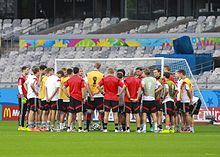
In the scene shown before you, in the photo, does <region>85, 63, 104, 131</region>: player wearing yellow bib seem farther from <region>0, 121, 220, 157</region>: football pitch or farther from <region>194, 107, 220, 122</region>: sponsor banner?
<region>194, 107, 220, 122</region>: sponsor banner

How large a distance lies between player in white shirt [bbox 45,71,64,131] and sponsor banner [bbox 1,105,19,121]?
1028 cm

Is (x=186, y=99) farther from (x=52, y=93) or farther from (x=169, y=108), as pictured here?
(x=52, y=93)

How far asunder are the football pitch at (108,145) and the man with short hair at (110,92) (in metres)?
2.00

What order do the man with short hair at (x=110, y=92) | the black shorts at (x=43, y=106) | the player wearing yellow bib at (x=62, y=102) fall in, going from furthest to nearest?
the black shorts at (x=43, y=106) → the player wearing yellow bib at (x=62, y=102) → the man with short hair at (x=110, y=92)

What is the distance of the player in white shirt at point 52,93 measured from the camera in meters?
31.7

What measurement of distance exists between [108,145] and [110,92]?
7509 millimetres

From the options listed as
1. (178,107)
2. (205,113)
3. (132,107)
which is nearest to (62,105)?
(132,107)

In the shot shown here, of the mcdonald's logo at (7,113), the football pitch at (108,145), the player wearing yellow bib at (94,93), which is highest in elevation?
the player wearing yellow bib at (94,93)

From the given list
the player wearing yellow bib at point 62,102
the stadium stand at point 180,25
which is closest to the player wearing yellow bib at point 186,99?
the player wearing yellow bib at point 62,102

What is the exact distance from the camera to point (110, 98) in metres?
31.1

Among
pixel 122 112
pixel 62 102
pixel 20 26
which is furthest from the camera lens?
pixel 20 26

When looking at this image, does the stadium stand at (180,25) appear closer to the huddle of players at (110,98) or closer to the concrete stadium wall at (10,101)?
the concrete stadium wall at (10,101)

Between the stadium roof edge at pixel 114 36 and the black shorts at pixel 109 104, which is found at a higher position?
the stadium roof edge at pixel 114 36

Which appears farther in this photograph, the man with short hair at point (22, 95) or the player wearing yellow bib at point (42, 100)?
the man with short hair at point (22, 95)
